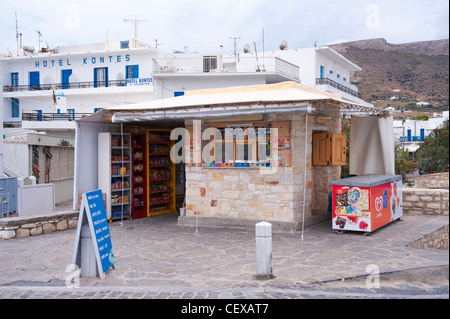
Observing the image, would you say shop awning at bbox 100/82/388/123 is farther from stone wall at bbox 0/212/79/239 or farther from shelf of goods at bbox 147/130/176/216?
stone wall at bbox 0/212/79/239

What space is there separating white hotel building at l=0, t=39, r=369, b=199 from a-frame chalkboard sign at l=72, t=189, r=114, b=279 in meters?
22.2

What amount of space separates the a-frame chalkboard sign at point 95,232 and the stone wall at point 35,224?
13.8ft

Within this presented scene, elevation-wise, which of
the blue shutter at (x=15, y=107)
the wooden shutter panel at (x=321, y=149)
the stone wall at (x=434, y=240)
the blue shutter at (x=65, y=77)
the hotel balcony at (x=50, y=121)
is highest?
the blue shutter at (x=65, y=77)

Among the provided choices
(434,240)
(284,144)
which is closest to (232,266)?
(284,144)

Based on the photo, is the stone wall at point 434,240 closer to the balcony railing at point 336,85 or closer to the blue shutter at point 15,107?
the balcony railing at point 336,85

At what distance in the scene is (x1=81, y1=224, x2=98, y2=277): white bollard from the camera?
667 cm

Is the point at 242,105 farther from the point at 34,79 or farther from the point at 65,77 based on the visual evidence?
the point at 34,79

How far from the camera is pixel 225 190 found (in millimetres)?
10586

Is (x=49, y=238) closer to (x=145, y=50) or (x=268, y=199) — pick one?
(x=268, y=199)

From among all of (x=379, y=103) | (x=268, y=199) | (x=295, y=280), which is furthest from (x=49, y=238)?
(x=379, y=103)

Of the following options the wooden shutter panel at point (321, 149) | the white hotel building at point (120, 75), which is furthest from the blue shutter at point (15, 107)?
the wooden shutter panel at point (321, 149)

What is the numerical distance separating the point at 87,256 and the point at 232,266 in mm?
2295

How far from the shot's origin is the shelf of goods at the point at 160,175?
42.7ft

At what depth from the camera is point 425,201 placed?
40.0ft
